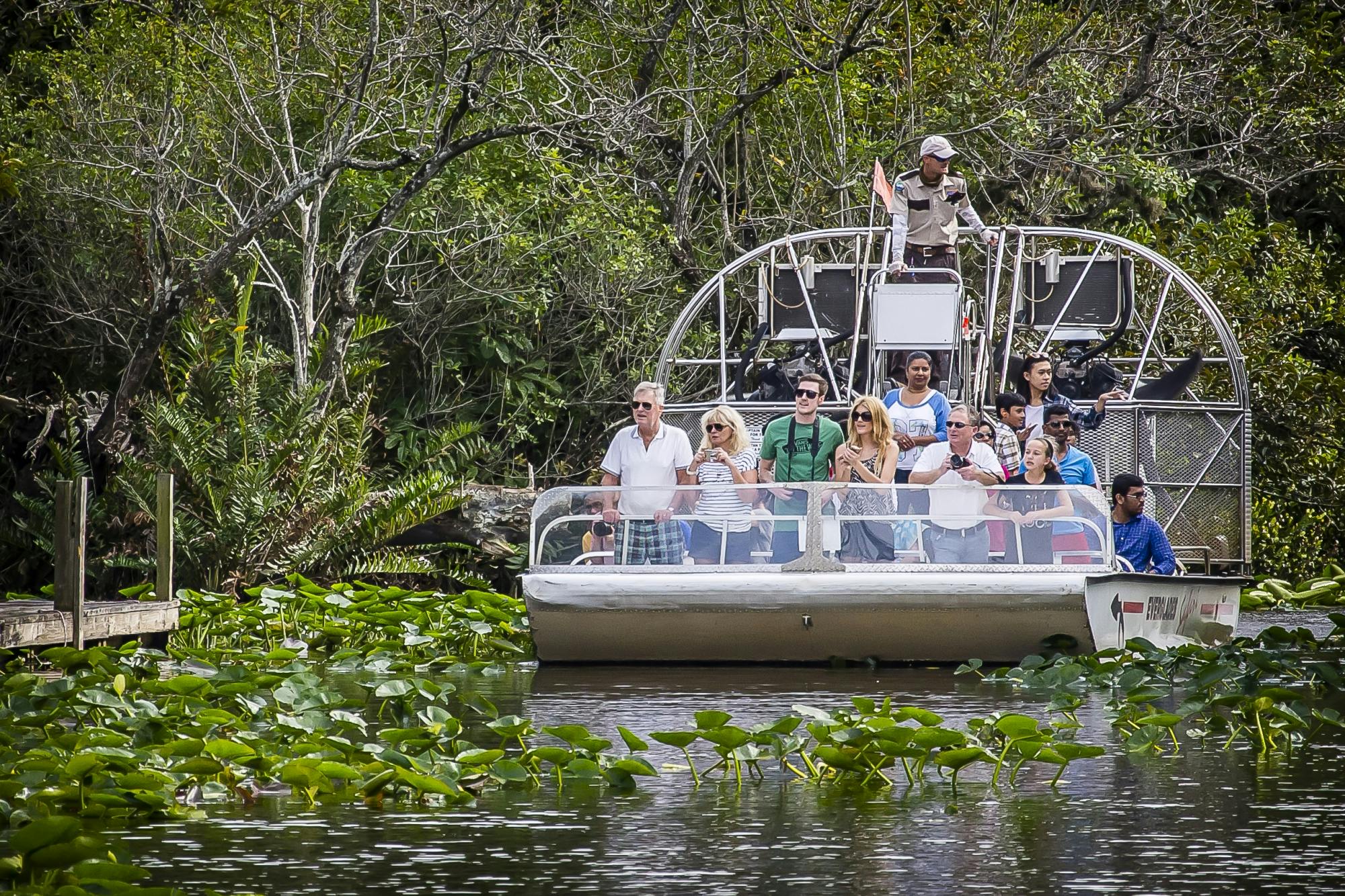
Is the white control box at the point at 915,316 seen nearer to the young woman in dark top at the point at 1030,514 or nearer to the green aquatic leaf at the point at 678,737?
the young woman in dark top at the point at 1030,514

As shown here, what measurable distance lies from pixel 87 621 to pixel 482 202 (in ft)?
31.7

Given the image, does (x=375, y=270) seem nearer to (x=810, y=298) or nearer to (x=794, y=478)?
(x=810, y=298)

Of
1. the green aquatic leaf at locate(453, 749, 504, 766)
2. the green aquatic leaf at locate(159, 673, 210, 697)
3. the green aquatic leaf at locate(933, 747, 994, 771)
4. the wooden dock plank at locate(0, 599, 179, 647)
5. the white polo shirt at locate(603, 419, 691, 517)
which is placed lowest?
→ the green aquatic leaf at locate(453, 749, 504, 766)

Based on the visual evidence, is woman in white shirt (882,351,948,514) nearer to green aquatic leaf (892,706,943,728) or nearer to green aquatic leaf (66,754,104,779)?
green aquatic leaf (892,706,943,728)

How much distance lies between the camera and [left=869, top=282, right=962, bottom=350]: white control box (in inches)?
611

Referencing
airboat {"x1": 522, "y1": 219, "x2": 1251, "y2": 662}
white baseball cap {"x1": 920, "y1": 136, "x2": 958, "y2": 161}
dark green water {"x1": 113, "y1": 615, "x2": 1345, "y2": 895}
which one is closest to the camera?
dark green water {"x1": 113, "y1": 615, "x2": 1345, "y2": 895}

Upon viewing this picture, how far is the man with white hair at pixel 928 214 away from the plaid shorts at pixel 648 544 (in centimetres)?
412

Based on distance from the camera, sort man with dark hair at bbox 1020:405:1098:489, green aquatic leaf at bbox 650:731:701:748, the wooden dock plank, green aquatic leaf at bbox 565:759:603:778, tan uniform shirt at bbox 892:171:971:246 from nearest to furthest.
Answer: green aquatic leaf at bbox 650:731:701:748 < green aquatic leaf at bbox 565:759:603:778 < the wooden dock plank < man with dark hair at bbox 1020:405:1098:489 < tan uniform shirt at bbox 892:171:971:246

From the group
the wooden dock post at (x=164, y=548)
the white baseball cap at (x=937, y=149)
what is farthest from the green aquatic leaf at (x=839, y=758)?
the white baseball cap at (x=937, y=149)

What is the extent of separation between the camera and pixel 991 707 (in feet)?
32.7

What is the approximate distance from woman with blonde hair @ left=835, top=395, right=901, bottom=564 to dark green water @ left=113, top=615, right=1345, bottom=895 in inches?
150

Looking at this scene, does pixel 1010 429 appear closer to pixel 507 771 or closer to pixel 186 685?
pixel 186 685

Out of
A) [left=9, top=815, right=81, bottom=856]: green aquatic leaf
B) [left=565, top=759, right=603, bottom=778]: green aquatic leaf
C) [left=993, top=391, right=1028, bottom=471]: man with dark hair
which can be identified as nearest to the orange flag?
[left=993, top=391, right=1028, bottom=471]: man with dark hair

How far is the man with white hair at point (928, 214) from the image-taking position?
50.9ft
